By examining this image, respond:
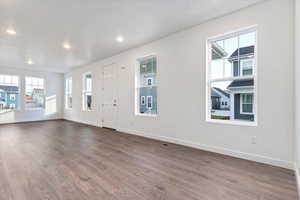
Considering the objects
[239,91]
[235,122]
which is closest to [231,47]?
[239,91]

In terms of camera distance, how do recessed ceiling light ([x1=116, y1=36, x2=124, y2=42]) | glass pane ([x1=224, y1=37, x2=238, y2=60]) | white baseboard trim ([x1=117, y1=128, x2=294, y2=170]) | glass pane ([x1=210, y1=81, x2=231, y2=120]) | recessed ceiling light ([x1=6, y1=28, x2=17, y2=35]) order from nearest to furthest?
white baseboard trim ([x1=117, y1=128, x2=294, y2=170]) < glass pane ([x1=224, y1=37, x2=238, y2=60]) < glass pane ([x1=210, y1=81, x2=231, y2=120]) < recessed ceiling light ([x1=6, y1=28, x2=17, y2=35]) < recessed ceiling light ([x1=116, y1=36, x2=124, y2=42])

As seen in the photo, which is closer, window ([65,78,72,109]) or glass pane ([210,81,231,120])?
glass pane ([210,81,231,120])

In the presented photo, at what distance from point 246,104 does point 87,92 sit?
660 centimetres

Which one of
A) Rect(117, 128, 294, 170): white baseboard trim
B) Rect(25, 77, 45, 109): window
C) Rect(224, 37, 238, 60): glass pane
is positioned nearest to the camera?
Rect(117, 128, 294, 170): white baseboard trim

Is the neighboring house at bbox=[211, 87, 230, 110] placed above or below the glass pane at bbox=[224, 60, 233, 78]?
below

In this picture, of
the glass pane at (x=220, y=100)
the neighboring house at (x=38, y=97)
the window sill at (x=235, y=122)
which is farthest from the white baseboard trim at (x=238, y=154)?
the neighboring house at (x=38, y=97)

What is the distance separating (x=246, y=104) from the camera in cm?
308

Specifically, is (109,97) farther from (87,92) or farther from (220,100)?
(220,100)

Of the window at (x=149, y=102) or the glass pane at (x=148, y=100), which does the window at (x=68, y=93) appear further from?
the window at (x=149, y=102)

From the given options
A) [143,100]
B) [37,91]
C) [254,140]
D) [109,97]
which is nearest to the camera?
[254,140]

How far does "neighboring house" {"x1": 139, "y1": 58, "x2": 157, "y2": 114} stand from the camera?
4.77m

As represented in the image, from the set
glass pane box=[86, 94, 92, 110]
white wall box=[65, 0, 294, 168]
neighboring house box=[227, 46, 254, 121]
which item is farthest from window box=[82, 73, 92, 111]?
neighboring house box=[227, 46, 254, 121]

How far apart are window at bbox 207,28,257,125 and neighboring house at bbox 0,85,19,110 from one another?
9.04 metres

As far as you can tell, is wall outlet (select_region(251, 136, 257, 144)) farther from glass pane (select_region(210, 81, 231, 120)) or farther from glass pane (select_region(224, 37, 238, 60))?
glass pane (select_region(224, 37, 238, 60))
